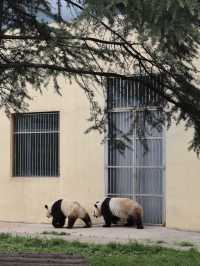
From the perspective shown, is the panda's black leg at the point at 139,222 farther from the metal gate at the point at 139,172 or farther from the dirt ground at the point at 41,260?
the dirt ground at the point at 41,260

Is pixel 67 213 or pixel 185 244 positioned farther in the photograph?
pixel 67 213

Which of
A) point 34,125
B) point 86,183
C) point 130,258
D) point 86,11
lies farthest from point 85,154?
point 86,11

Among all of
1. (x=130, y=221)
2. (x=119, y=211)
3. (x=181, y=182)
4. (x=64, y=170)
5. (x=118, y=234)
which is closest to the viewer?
(x=118, y=234)

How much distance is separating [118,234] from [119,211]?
115cm

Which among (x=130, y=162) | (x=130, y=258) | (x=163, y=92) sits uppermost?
(x=163, y=92)

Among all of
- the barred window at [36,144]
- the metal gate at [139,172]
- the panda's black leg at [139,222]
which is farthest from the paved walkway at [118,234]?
the barred window at [36,144]

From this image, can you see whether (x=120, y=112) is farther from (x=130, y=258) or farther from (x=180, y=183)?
(x=130, y=258)

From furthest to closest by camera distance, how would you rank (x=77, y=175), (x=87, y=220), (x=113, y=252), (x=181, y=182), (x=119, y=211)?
1. (x=77, y=175)
2. (x=87, y=220)
3. (x=119, y=211)
4. (x=181, y=182)
5. (x=113, y=252)

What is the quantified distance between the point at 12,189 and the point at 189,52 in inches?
449

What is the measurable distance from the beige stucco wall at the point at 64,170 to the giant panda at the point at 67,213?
0.80m

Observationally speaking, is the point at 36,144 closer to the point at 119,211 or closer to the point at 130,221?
the point at 119,211

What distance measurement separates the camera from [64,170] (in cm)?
1762

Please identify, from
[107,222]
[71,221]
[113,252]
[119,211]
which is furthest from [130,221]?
[113,252]

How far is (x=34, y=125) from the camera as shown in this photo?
60.2 ft
